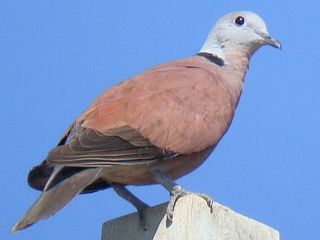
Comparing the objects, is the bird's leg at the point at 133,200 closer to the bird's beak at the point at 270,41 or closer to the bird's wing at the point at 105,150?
the bird's wing at the point at 105,150

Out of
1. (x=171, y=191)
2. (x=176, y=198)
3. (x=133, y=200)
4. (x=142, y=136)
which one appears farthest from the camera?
(x=133, y=200)

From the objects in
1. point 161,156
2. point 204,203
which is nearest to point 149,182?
point 161,156

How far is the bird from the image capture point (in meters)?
5.18

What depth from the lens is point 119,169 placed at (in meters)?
5.49

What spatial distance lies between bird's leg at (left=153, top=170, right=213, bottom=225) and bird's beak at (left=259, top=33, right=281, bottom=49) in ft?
6.42

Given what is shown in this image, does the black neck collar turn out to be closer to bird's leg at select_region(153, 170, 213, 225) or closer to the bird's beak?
the bird's beak

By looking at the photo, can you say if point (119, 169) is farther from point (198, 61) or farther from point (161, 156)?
point (198, 61)

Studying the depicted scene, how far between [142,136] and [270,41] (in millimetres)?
2093

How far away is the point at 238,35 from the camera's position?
7266 mm

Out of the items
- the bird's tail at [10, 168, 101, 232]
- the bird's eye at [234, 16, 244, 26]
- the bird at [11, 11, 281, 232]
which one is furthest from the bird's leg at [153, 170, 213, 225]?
the bird's eye at [234, 16, 244, 26]

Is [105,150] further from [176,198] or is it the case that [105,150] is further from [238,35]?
[238,35]

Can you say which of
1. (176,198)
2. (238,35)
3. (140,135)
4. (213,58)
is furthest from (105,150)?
(238,35)

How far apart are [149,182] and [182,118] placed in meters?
0.46

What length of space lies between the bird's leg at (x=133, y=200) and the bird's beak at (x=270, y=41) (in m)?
1.98
